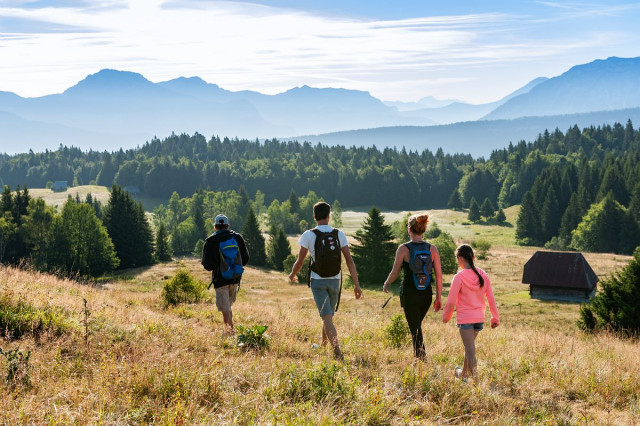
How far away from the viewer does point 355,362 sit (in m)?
7.91

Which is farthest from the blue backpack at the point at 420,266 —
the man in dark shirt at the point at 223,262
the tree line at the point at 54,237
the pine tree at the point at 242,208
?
the pine tree at the point at 242,208

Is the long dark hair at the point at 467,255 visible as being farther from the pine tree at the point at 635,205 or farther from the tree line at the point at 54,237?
the pine tree at the point at 635,205

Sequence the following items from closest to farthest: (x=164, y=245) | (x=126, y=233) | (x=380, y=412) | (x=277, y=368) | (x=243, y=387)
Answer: (x=380, y=412)
(x=243, y=387)
(x=277, y=368)
(x=126, y=233)
(x=164, y=245)

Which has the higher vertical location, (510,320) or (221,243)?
(221,243)

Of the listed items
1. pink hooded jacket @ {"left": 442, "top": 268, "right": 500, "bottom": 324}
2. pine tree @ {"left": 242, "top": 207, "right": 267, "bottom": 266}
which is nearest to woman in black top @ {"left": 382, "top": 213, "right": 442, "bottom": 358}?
pink hooded jacket @ {"left": 442, "top": 268, "right": 500, "bottom": 324}

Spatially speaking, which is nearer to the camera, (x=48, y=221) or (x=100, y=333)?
(x=100, y=333)

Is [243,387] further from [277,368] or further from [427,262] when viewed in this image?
[427,262]

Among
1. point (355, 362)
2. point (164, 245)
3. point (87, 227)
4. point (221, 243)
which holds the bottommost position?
point (164, 245)

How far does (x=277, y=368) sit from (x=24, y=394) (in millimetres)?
3034

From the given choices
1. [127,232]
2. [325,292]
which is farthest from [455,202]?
[325,292]

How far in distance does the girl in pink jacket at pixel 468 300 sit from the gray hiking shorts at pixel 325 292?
1986 mm

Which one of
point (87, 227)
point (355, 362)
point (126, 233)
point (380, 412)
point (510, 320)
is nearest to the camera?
point (380, 412)

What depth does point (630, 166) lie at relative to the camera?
13175 centimetres

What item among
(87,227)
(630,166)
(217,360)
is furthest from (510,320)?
(630,166)
